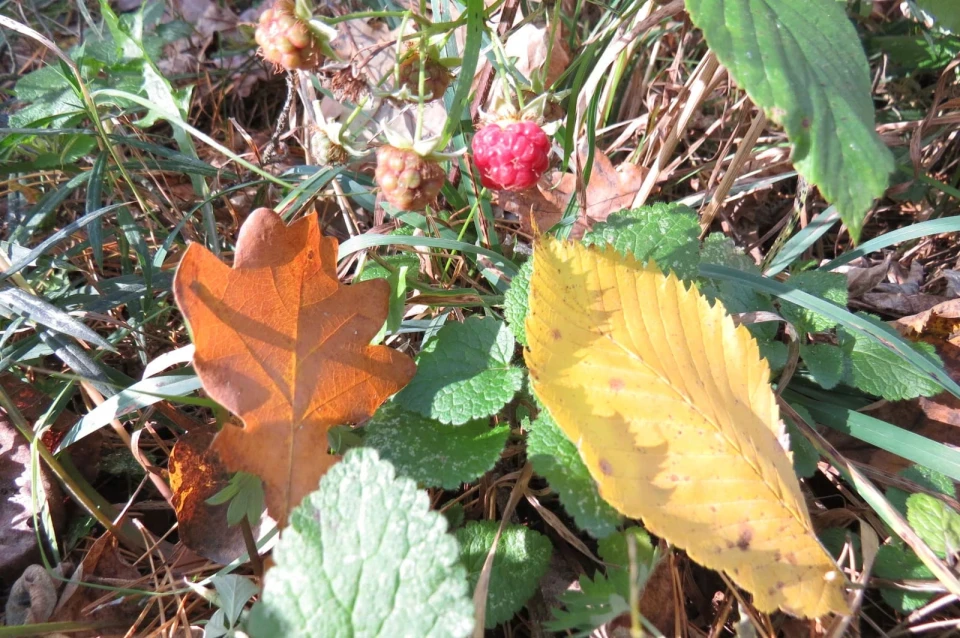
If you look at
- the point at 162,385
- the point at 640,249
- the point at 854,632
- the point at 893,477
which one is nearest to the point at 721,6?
the point at 640,249

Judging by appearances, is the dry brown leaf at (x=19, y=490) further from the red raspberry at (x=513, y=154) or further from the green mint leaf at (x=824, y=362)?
the green mint leaf at (x=824, y=362)

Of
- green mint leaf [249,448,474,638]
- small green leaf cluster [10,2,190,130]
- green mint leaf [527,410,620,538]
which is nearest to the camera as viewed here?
green mint leaf [249,448,474,638]

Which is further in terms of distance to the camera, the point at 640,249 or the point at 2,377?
the point at 2,377

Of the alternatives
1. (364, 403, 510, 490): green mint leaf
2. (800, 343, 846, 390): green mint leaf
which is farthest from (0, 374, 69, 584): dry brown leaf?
(800, 343, 846, 390): green mint leaf

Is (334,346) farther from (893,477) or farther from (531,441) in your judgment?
(893,477)

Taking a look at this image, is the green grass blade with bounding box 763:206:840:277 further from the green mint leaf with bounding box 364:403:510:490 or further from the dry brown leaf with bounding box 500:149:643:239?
the green mint leaf with bounding box 364:403:510:490

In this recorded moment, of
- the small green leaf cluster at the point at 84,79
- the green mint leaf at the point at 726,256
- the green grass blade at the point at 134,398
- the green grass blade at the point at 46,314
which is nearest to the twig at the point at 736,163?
the green mint leaf at the point at 726,256
